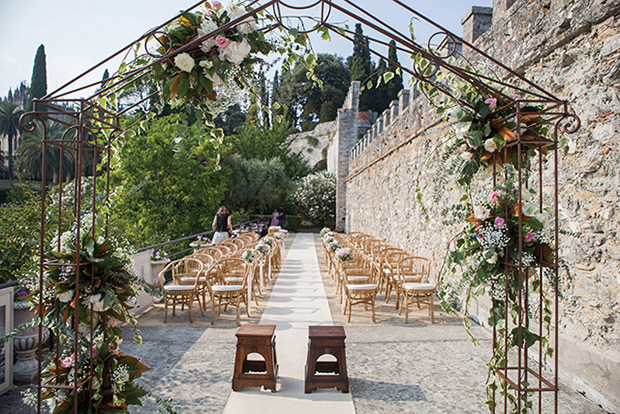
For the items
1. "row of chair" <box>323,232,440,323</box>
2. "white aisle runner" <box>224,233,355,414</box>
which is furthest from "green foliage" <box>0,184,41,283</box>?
"row of chair" <box>323,232,440,323</box>

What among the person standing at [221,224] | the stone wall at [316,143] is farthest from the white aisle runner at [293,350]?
the stone wall at [316,143]

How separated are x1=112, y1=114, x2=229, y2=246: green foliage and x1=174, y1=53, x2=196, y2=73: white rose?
14844mm

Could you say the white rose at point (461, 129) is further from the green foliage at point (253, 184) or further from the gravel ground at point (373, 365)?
the green foliage at point (253, 184)

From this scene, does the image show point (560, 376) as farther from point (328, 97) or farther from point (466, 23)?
point (328, 97)

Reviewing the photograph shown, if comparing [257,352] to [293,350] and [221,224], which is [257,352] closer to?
[293,350]

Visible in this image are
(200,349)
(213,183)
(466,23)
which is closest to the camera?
(200,349)

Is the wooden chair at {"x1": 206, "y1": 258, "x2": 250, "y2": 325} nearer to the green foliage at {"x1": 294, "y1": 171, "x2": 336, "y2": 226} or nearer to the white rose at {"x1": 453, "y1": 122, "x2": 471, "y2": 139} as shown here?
the white rose at {"x1": 453, "y1": 122, "x2": 471, "y2": 139}

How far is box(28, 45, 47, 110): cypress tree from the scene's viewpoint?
32.6 meters

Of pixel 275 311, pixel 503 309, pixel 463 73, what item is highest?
pixel 463 73

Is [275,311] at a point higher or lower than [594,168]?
lower

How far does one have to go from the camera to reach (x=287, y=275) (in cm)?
925

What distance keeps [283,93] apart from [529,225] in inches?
1565

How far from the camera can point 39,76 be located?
109ft

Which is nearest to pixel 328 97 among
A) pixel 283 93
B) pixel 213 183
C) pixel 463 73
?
pixel 283 93
